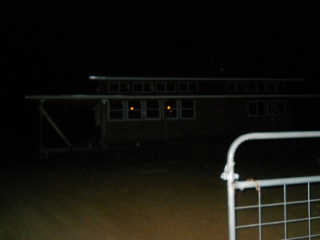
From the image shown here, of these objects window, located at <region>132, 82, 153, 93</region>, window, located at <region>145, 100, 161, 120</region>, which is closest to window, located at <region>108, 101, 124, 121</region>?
window, located at <region>132, 82, 153, 93</region>

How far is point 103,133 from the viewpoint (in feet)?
63.7

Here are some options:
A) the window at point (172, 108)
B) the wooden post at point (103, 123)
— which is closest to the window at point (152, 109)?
the window at point (172, 108)

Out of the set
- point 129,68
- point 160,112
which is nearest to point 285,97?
point 160,112

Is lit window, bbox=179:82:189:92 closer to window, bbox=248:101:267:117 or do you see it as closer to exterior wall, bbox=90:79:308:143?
exterior wall, bbox=90:79:308:143

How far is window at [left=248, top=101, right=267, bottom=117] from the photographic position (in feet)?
77.1

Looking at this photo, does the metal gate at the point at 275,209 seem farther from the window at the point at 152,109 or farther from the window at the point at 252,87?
the window at the point at 252,87

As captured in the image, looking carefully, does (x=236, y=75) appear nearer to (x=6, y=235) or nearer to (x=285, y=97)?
Result: (x=285, y=97)

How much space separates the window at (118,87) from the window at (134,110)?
34.7 inches

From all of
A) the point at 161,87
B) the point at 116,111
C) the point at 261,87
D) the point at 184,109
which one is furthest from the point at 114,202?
the point at 261,87

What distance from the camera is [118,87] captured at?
21344 millimetres

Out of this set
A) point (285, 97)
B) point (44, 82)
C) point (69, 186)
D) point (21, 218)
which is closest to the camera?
point (21, 218)

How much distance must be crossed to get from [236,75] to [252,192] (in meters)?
15.4

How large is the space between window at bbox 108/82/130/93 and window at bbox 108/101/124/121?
72cm

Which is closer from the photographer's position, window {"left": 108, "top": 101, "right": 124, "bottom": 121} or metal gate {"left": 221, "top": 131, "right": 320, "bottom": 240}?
metal gate {"left": 221, "top": 131, "right": 320, "bottom": 240}
